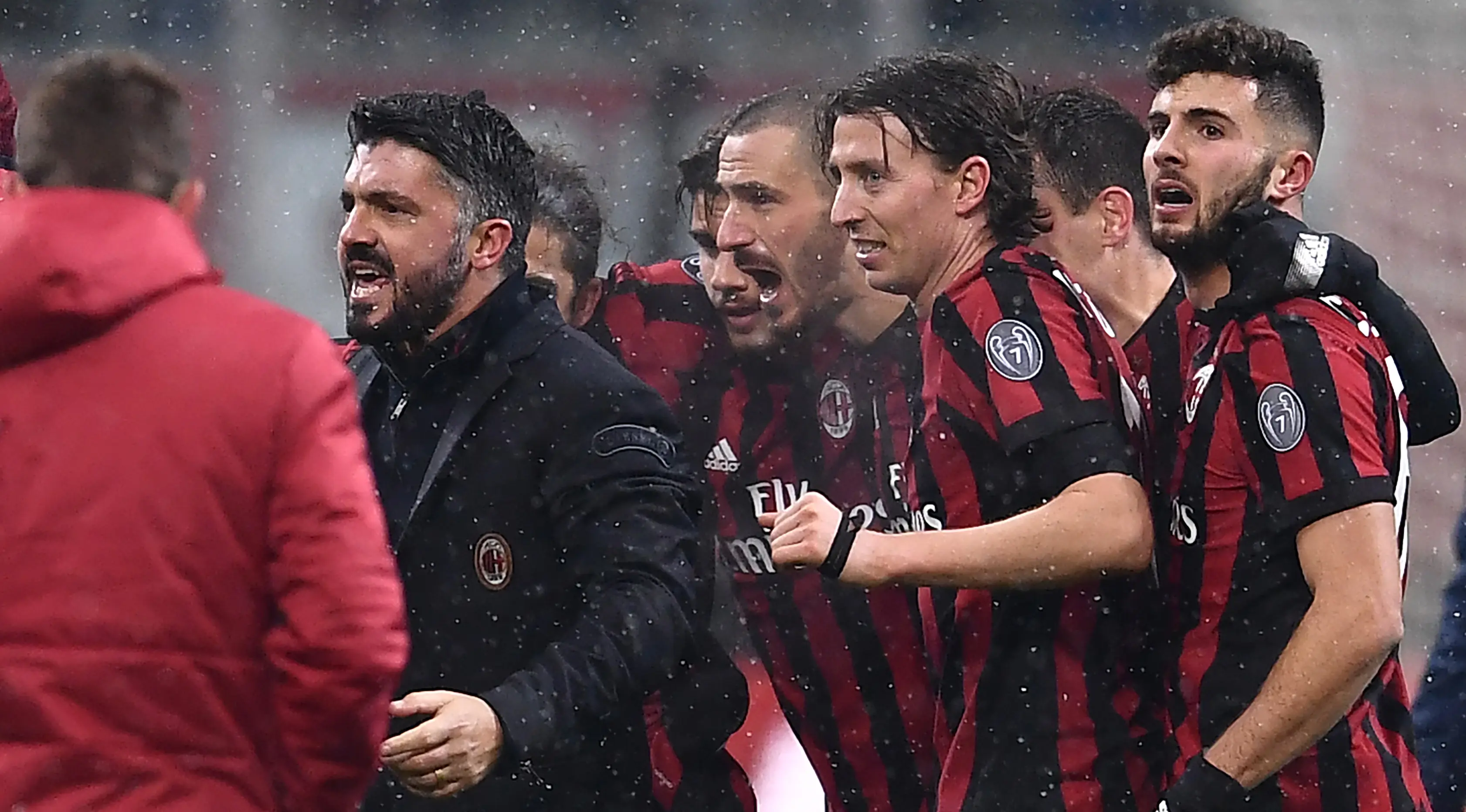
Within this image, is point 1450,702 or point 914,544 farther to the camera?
point 1450,702

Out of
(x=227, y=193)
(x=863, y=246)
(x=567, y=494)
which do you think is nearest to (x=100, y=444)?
(x=567, y=494)

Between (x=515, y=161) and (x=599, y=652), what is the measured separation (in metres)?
0.73

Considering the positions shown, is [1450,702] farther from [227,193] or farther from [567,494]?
[227,193]

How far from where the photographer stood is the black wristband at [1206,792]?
2186mm

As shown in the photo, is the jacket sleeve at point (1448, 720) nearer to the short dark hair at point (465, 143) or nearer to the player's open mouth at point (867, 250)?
the player's open mouth at point (867, 250)

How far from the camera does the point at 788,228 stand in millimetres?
3254

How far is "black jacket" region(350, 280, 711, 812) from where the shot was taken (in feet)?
7.51

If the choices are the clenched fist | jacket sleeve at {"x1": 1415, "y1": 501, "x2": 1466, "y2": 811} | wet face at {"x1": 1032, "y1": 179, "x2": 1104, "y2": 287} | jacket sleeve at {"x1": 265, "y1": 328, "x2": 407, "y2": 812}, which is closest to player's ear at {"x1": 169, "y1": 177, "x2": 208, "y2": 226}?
jacket sleeve at {"x1": 265, "y1": 328, "x2": 407, "y2": 812}

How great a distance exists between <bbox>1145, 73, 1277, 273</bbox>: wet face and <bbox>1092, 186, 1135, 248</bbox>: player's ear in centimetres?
35

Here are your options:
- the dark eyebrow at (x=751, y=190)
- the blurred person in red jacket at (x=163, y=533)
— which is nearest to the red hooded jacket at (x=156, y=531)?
the blurred person in red jacket at (x=163, y=533)

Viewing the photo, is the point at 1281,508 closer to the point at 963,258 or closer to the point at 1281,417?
the point at 1281,417

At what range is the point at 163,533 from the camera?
5.43ft

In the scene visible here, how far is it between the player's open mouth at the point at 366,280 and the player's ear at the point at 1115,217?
101 cm

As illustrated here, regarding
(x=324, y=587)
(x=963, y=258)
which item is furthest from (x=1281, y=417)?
(x=324, y=587)
